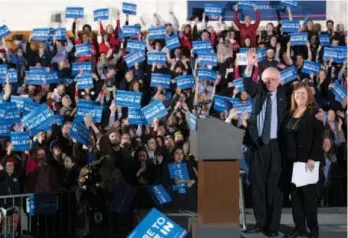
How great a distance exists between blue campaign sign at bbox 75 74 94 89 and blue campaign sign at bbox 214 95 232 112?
7.47 ft

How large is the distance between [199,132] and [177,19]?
13.4 meters

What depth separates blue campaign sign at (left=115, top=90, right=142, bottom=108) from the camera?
19.0m

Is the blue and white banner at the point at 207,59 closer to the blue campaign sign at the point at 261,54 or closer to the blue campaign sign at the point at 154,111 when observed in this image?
the blue campaign sign at the point at 261,54

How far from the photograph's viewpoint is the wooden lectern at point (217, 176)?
1127 centimetres

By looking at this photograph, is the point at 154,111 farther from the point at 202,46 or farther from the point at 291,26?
the point at 291,26

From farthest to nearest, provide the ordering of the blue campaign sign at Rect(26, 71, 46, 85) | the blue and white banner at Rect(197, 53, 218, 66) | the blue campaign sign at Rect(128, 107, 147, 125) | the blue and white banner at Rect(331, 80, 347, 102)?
the blue and white banner at Rect(197, 53, 218, 66)
the blue campaign sign at Rect(26, 71, 46, 85)
the blue and white banner at Rect(331, 80, 347, 102)
the blue campaign sign at Rect(128, 107, 147, 125)

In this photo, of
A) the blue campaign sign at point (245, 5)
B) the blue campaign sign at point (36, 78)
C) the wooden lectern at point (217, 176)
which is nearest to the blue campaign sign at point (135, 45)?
the blue campaign sign at point (36, 78)

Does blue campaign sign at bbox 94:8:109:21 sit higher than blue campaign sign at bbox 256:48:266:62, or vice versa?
blue campaign sign at bbox 94:8:109:21

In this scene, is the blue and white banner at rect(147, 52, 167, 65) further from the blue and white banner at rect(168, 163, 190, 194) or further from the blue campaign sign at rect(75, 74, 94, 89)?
the blue and white banner at rect(168, 163, 190, 194)

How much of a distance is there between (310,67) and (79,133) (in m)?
5.43

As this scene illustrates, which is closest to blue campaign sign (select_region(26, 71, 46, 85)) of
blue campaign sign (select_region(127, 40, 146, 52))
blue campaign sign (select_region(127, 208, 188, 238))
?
blue campaign sign (select_region(127, 40, 146, 52))

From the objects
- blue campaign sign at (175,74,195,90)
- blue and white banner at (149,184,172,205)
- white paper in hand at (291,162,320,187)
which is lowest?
blue and white banner at (149,184,172,205)

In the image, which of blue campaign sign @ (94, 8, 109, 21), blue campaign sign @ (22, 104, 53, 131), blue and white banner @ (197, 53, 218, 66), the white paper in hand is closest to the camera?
the white paper in hand

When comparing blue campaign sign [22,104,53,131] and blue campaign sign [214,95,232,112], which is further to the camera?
blue campaign sign [214,95,232,112]
